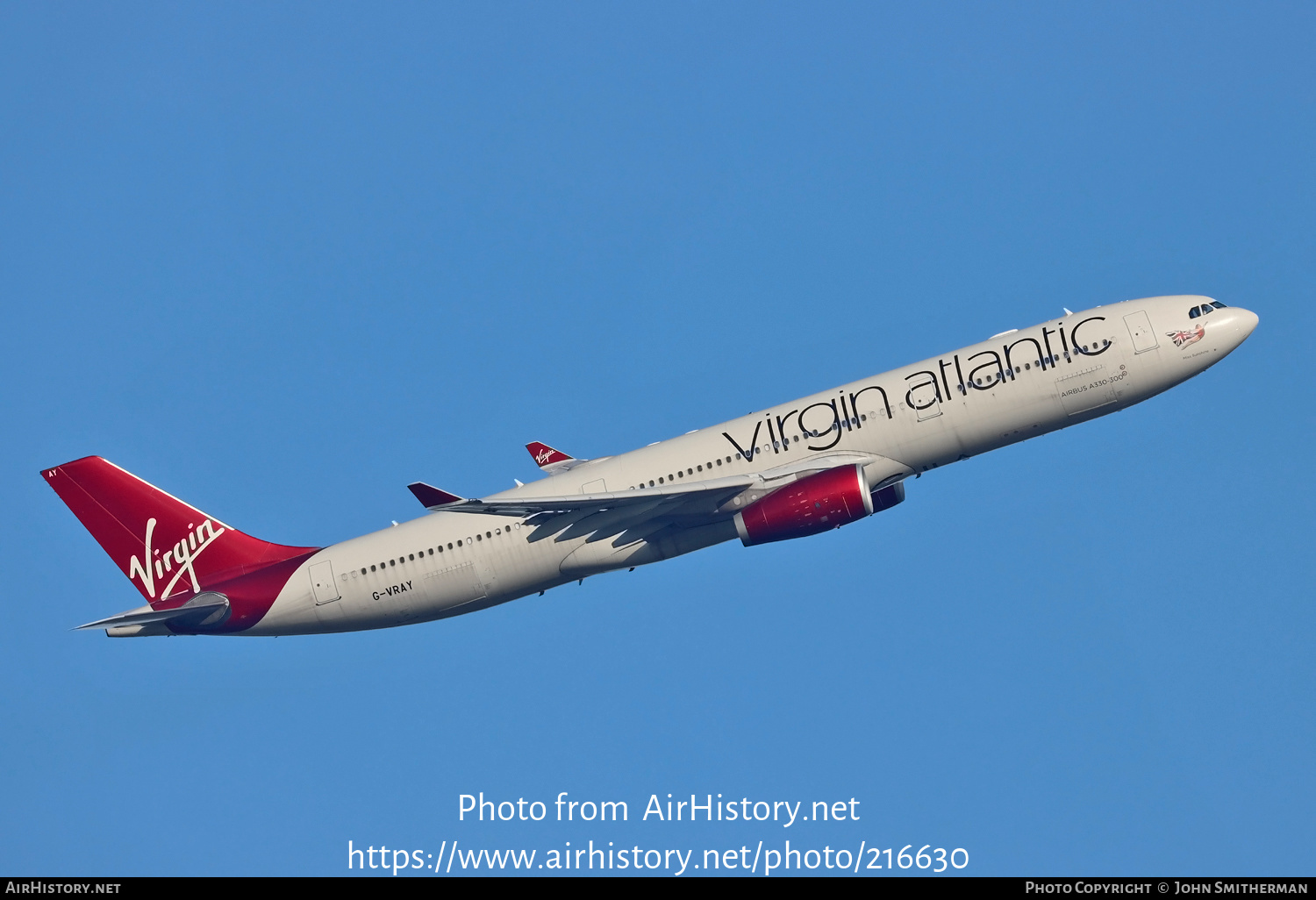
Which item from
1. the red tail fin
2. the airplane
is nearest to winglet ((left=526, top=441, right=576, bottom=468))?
the airplane

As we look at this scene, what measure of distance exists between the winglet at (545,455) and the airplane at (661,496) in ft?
0.28

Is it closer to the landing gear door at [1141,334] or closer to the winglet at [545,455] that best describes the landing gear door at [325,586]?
the winglet at [545,455]

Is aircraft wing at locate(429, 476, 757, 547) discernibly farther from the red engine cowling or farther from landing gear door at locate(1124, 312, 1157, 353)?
landing gear door at locate(1124, 312, 1157, 353)

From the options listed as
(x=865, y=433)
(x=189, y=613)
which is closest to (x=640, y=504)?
(x=865, y=433)

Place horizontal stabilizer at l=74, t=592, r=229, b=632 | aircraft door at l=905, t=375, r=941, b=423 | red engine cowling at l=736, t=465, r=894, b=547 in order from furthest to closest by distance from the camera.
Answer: horizontal stabilizer at l=74, t=592, r=229, b=632
aircraft door at l=905, t=375, r=941, b=423
red engine cowling at l=736, t=465, r=894, b=547

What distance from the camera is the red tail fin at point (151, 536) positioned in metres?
68.9

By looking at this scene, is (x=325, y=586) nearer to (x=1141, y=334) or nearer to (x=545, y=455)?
(x=545, y=455)

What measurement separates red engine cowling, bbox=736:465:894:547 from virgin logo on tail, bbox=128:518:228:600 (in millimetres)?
26006

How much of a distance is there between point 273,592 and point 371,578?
186 inches

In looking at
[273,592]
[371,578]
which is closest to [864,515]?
[371,578]

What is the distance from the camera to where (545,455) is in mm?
68000

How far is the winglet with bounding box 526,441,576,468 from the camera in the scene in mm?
67500

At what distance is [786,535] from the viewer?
60.7 meters
